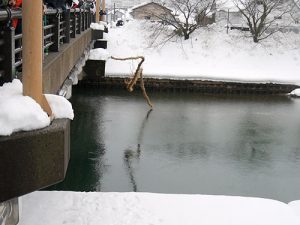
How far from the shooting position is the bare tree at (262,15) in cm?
2756

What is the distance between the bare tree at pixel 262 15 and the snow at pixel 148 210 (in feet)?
72.3

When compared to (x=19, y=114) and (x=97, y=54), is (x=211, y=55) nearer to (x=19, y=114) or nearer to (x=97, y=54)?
(x=97, y=54)

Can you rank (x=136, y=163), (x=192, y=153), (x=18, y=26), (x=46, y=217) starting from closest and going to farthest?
(x=18, y=26) < (x=46, y=217) < (x=136, y=163) < (x=192, y=153)

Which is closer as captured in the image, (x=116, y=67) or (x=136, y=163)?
(x=136, y=163)

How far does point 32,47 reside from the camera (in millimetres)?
2473

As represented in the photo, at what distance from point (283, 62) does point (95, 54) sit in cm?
1232

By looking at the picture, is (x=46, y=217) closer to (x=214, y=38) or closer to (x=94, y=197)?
(x=94, y=197)

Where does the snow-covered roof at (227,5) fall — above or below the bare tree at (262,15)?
above

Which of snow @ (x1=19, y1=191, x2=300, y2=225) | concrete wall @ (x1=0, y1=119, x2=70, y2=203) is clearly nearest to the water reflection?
snow @ (x1=19, y1=191, x2=300, y2=225)

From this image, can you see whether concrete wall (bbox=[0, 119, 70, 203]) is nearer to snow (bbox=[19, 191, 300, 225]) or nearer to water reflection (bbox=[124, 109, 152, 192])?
snow (bbox=[19, 191, 300, 225])

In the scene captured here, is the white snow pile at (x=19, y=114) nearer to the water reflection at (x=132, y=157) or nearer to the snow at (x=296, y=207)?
the snow at (x=296, y=207)

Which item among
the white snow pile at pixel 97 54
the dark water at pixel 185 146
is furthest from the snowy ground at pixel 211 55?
the dark water at pixel 185 146

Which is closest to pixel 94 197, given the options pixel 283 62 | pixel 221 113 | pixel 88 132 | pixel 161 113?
pixel 88 132

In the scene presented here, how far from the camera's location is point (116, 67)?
22.9 m
